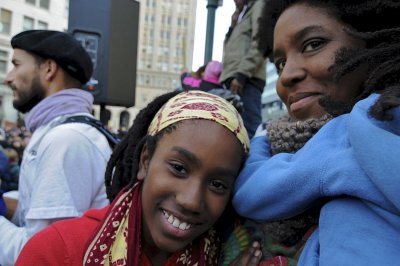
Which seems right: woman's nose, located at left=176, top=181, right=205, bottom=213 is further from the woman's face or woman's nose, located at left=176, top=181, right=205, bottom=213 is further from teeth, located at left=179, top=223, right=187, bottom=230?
the woman's face

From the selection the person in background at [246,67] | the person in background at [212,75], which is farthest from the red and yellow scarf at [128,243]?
the person in background at [212,75]

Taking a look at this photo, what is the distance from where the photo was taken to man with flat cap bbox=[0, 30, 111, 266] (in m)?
2.42

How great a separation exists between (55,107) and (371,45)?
2.26 metres

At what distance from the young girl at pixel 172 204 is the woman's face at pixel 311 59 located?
0.89 ft

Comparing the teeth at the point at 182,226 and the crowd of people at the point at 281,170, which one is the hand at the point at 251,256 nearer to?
the crowd of people at the point at 281,170

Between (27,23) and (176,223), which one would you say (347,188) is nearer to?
(176,223)

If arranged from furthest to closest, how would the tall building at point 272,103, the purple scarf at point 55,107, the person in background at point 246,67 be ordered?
1. the person in background at point 246,67
2. the tall building at point 272,103
3. the purple scarf at point 55,107

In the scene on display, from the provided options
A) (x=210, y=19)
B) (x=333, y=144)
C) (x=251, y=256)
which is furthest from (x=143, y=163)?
(x=210, y=19)

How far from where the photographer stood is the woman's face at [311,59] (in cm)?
124

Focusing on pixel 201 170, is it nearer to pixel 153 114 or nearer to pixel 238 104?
pixel 153 114

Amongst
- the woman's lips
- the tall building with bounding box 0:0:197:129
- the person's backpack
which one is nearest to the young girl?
the woman's lips

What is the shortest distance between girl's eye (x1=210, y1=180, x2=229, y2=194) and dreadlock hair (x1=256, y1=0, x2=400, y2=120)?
16.6 inches

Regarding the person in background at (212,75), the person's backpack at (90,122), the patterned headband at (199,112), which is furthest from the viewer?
the person in background at (212,75)

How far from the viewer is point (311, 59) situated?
1.29 metres
